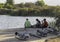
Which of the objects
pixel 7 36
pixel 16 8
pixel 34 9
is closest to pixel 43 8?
pixel 34 9

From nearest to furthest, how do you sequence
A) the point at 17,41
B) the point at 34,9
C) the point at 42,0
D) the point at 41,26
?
the point at 17,41 < the point at 41,26 < the point at 34,9 < the point at 42,0

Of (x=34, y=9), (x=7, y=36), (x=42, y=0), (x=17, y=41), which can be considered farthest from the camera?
(x=42, y=0)

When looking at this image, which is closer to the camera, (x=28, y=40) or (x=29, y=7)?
(x=28, y=40)

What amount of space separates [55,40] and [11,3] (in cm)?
3553

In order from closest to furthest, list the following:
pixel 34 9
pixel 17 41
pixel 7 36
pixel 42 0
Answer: pixel 17 41 → pixel 7 36 → pixel 34 9 → pixel 42 0

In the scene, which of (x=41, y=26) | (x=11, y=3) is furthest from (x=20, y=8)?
(x=41, y=26)

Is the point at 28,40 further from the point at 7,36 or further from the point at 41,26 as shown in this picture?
the point at 41,26

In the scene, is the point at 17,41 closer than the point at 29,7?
Yes

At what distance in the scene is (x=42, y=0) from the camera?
46594mm

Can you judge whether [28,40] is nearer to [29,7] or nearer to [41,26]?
[41,26]

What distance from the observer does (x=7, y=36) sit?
13.5m

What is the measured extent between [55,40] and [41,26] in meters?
3.53

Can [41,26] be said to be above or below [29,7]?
above

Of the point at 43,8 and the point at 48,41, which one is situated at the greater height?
the point at 48,41
